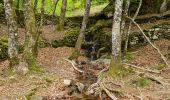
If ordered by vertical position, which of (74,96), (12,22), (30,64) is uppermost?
(12,22)

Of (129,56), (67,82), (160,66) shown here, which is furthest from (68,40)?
(67,82)

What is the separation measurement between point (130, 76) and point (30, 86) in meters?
4.90

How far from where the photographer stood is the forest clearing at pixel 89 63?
1340 centimetres

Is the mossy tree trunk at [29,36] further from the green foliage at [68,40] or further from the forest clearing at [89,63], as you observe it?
the green foliage at [68,40]

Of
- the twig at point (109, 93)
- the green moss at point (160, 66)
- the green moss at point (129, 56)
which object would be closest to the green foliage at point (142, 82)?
the twig at point (109, 93)

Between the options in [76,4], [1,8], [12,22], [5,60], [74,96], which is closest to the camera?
[74,96]

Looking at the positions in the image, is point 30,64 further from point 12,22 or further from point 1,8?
point 1,8

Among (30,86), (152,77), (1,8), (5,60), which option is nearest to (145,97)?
(152,77)

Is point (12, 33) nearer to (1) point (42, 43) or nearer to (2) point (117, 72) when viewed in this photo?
(2) point (117, 72)

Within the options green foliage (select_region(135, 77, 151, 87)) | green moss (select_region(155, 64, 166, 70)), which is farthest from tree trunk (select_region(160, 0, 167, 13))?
green foliage (select_region(135, 77, 151, 87))

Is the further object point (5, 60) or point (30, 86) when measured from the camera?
point (5, 60)

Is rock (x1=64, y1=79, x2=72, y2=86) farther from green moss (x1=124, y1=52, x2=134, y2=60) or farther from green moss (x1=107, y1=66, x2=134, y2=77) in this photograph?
green moss (x1=124, y1=52, x2=134, y2=60)

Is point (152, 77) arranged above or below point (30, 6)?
below

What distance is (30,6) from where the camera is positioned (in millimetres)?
15133
